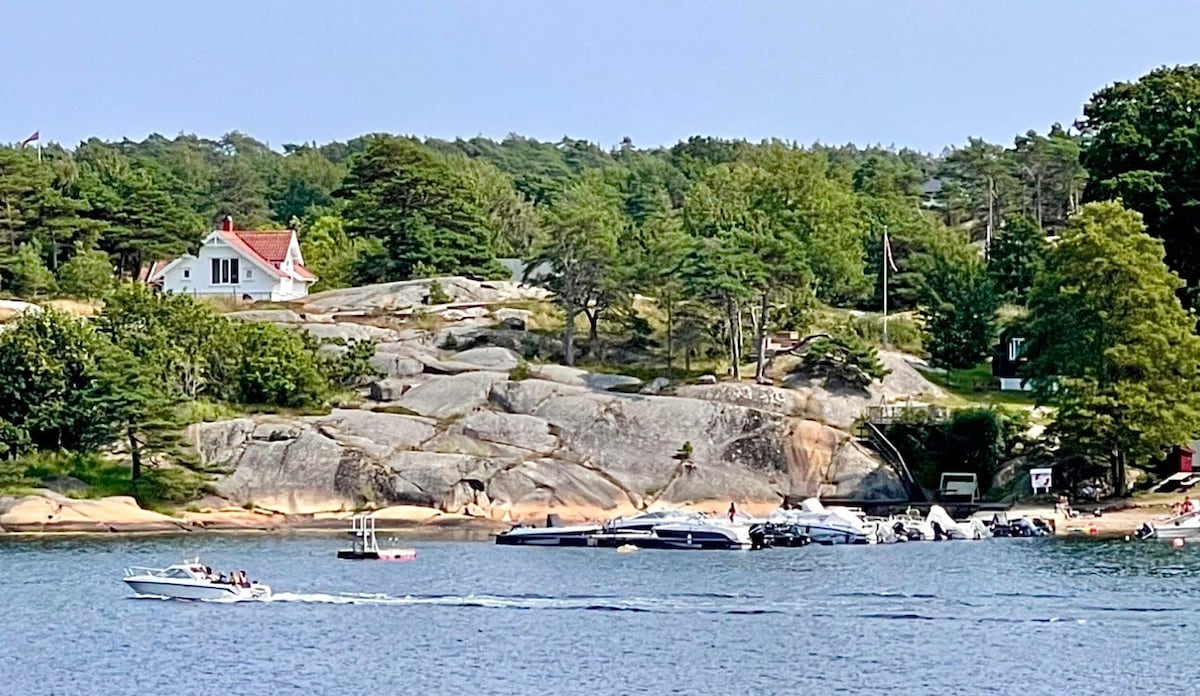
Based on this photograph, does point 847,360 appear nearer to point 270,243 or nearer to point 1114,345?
point 1114,345

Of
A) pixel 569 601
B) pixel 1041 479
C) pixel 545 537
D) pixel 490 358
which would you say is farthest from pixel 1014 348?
pixel 569 601

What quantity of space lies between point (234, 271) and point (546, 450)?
114 feet

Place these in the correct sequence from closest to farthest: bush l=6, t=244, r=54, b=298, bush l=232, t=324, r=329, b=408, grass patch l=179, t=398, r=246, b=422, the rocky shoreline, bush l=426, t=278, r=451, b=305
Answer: the rocky shoreline, grass patch l=179, t=398, r=246, b=422, bush l=232, t=324, r=329, b=408, bush l=426, t=278, r=451, b=305, bush l=6, t=244, r=54, b=298

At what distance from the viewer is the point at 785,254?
91.9 m

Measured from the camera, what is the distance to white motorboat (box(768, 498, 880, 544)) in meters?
76.4

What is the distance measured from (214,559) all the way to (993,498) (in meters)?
34.6

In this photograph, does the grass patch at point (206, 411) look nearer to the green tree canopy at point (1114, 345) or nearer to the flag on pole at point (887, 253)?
the green tree canopy at point (1114, 345)

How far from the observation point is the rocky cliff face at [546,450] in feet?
271

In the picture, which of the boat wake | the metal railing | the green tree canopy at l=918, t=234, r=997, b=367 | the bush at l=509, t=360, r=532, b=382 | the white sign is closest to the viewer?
the boat wake

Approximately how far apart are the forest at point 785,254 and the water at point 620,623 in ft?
41.1

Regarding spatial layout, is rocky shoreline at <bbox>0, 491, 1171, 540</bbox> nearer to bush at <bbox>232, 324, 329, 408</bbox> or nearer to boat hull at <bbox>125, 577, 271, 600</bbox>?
bush at <bbox>232, 324, 329, 408</bbox>

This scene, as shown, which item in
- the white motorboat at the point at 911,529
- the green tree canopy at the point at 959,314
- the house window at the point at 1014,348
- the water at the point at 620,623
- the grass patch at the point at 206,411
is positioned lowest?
the water at the point at 620,623

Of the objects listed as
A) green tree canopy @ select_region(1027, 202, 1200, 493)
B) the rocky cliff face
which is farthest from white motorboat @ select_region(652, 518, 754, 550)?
green tree canopy @ select_region(1027, 202, 1200, 493)

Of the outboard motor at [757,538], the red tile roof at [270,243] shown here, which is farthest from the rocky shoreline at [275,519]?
the red tile roof at [270,243]
